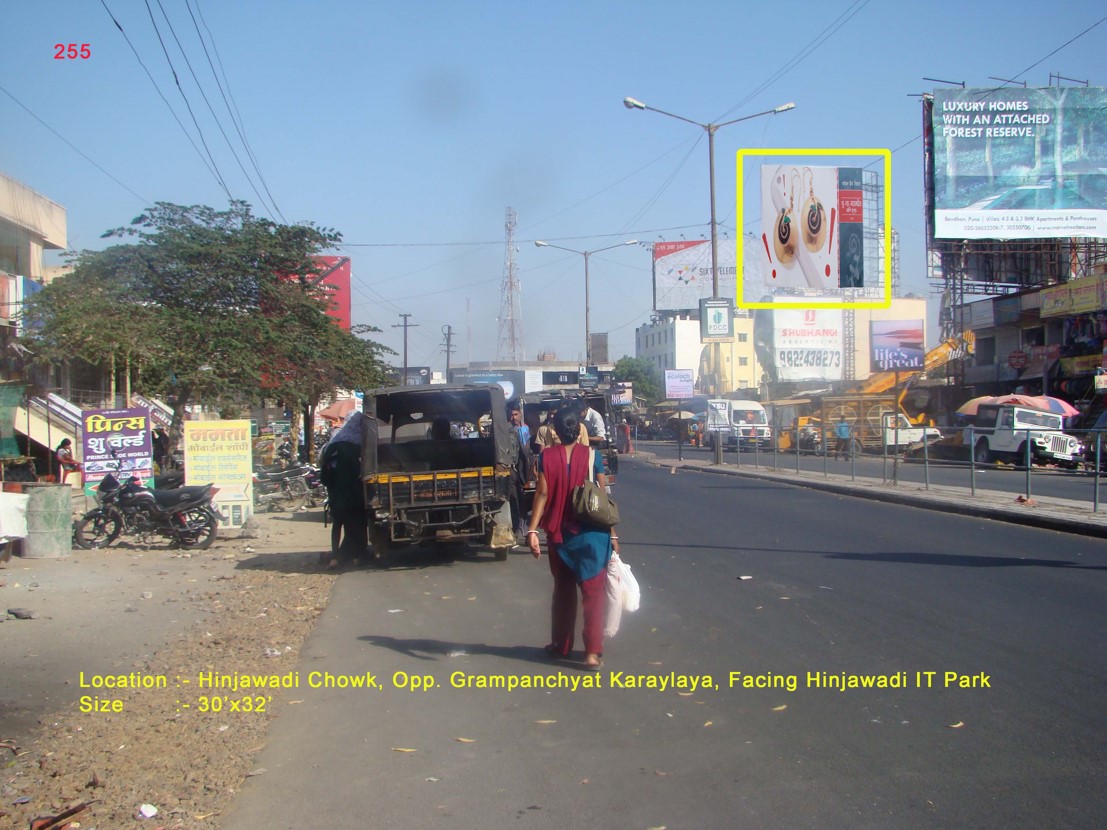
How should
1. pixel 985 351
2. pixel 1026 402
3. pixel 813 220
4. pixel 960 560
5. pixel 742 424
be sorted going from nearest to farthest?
pixel 960 560 < pixel 813 220 < pixel 1026 402 < pixel 742 424 < pixel 985 351

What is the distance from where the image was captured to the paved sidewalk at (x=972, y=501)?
1361 centimetres

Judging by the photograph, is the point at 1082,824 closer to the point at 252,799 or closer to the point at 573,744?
the point at 573,744

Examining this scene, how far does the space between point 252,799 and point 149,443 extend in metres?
12.3

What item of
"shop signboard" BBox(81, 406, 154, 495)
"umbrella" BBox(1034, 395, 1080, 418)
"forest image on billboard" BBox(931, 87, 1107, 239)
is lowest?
"shop signboard" BBox(81, 406, 154, 495)

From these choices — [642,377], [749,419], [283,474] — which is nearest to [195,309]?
[283,474]

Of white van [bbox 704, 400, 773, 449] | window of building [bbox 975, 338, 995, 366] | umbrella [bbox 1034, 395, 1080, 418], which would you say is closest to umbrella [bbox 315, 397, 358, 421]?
white van [bbox 704, 400, 773, 449]

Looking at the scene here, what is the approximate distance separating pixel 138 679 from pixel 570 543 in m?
3.20

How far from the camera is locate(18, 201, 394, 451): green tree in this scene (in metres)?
18.4

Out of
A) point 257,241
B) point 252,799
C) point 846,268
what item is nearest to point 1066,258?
point 846,268

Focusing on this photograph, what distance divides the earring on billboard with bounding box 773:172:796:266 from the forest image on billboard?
10270 millimetres

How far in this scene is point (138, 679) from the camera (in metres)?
6.53

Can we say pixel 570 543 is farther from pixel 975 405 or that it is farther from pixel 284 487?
pixel 975 405

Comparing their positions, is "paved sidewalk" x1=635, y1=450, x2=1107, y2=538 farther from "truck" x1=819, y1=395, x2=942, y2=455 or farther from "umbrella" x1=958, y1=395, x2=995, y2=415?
"truck" x1=819, y1=395, x2=942, y2=455

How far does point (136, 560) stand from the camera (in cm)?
1223
